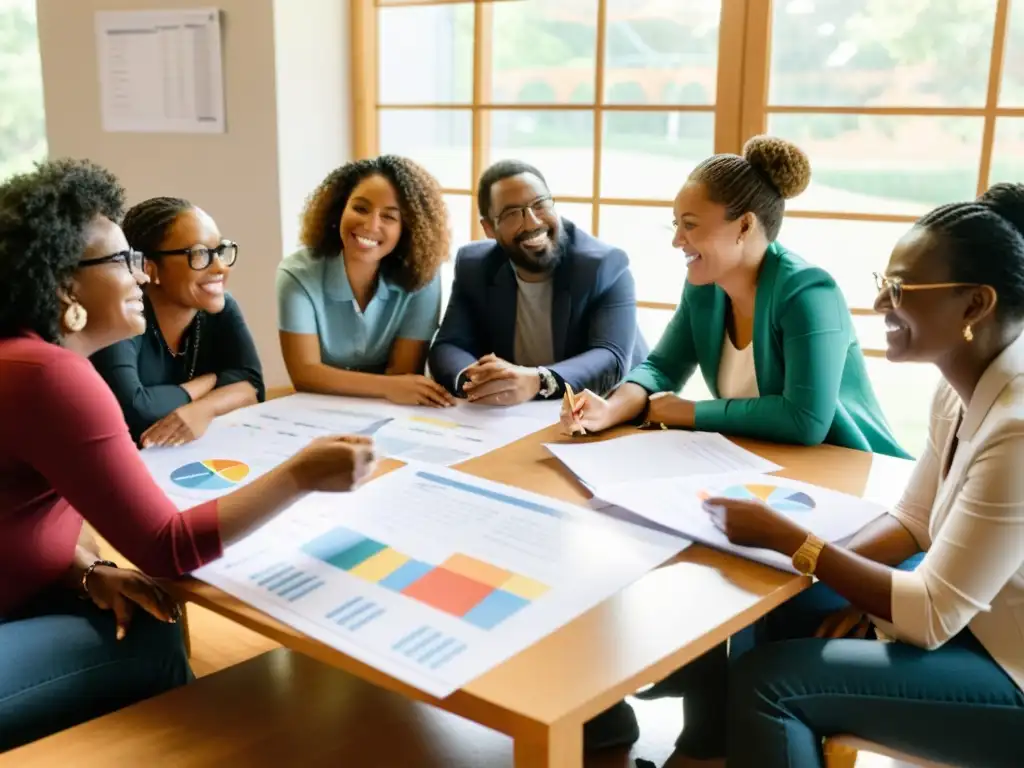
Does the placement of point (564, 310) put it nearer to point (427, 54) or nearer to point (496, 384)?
point (496, 384)

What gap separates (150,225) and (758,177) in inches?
46.4

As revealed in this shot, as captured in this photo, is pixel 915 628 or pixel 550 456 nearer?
pixel 915 628

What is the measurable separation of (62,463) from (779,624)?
1154 mm

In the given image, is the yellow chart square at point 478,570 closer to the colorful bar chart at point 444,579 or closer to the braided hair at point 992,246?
the colorful bar chart at point 444,579

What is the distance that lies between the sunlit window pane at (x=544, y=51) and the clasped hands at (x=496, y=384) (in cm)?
144

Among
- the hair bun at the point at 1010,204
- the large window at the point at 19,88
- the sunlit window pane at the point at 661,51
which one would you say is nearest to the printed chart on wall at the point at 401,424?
the hair bun at the point at 1010,204

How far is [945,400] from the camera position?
1.37 metres

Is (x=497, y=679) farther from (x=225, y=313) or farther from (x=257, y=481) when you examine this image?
(x=225, y=313)

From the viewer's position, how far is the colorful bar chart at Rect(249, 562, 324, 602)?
1.12m

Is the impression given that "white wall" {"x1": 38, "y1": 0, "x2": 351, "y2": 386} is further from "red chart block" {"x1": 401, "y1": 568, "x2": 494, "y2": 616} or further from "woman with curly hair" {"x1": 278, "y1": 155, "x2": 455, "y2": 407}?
"red chart block" {"x1": 401, "y1": 568, "x2": 494, "y2": 616}

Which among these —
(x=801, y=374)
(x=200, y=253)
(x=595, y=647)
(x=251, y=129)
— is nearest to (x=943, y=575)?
(x=595, y=647)

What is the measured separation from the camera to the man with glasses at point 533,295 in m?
2.27

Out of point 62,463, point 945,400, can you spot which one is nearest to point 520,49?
point 945,400

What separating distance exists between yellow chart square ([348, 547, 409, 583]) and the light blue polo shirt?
1141mm
